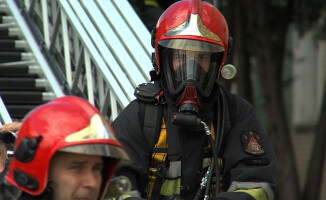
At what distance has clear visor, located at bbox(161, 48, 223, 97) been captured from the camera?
3.90 m

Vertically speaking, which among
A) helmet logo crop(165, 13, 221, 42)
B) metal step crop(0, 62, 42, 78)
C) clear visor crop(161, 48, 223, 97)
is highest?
helmet logo crop(165, 13, 221, 42)

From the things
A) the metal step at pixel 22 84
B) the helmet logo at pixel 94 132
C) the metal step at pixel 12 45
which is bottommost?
the metal step at pixel 22 84

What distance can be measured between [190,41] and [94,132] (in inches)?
42.1

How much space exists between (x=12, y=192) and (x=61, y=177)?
214 mm

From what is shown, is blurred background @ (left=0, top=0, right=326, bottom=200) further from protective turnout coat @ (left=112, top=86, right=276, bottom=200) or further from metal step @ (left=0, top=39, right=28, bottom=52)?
protective turnout coat @ (left=112, top=86, right=276, bottom=200)

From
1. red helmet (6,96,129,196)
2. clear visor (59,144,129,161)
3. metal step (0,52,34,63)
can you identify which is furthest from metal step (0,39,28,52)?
clear visor (59,144,129,161)

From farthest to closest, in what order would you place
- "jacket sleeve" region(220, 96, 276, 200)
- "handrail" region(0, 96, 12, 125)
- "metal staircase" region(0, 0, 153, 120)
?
"metal staircase" region(0, 0, 153, 120)
"handrail" region(0, 96, 12, 125)
"jacket sleeve" region(220, 96, 276, 200)

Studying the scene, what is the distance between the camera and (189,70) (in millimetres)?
3906

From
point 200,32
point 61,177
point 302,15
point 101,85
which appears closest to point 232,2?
point 302,15

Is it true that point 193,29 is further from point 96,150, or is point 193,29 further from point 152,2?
point 152,2

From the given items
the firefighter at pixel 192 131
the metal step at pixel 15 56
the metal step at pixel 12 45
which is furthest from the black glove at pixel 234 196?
the metal step at pixel 12 45

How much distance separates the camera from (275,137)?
29.8ft

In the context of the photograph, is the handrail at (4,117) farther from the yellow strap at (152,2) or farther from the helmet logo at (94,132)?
the yellow strap at (152,2)

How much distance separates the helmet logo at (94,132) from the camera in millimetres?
2984
